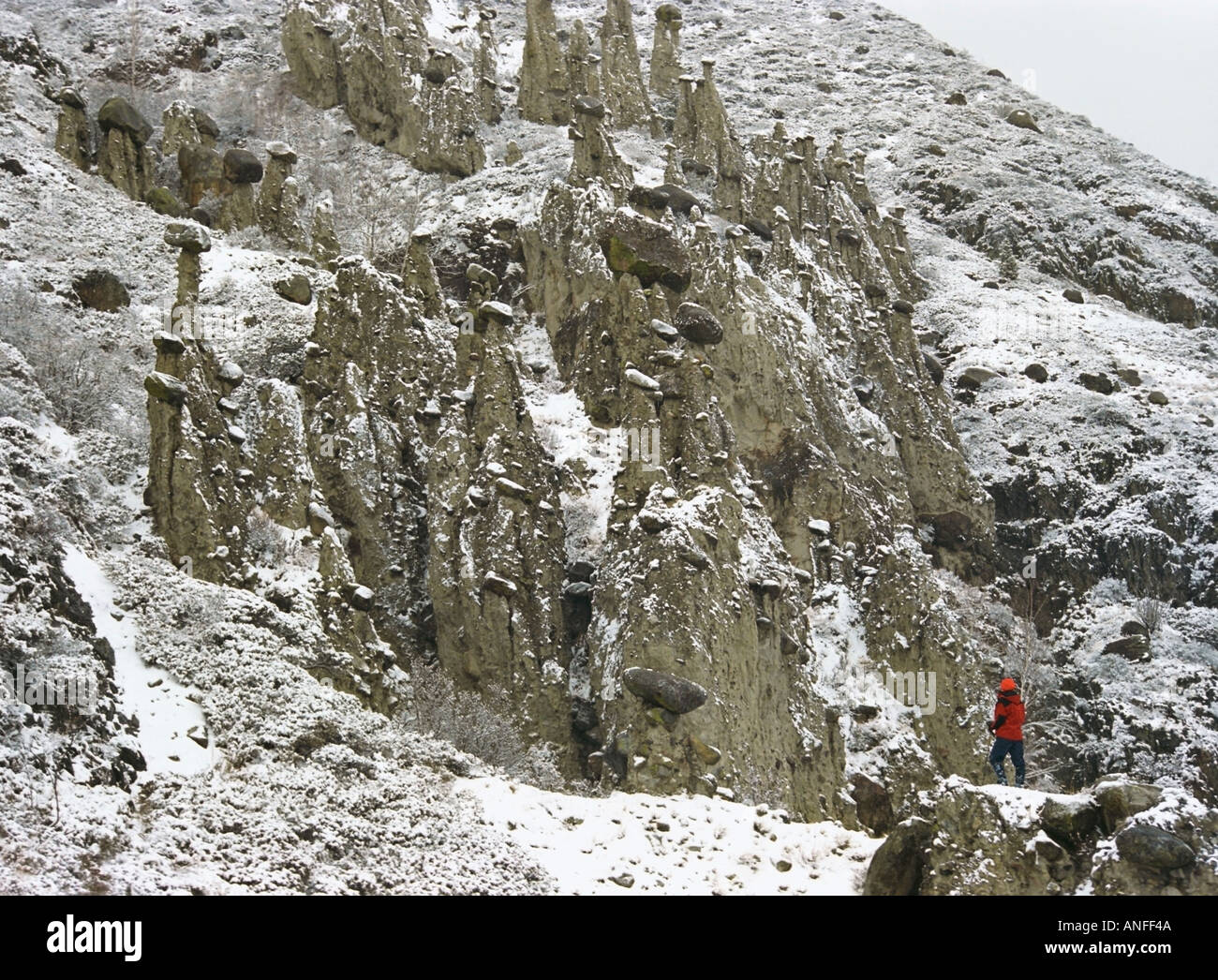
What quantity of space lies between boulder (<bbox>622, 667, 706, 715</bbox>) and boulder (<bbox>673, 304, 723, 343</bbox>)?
39.5 ft

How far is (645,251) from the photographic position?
114 feet

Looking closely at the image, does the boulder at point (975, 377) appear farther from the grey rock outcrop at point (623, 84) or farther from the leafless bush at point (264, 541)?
the leafless bush at point (264, 541)

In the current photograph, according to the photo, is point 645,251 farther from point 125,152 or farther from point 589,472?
point 125,152

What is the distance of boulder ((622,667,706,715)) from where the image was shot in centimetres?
2244

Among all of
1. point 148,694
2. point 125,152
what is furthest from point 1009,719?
point 125,152

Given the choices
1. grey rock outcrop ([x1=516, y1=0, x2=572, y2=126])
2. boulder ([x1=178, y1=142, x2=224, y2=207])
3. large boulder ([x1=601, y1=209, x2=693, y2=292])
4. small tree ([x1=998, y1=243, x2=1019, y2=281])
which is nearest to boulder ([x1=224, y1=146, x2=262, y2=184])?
boulder ([x1=178, y1=142, x2=224, y2=207])

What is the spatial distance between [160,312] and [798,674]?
18704 millimetres

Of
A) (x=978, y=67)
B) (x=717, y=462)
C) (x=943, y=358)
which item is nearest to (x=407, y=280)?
(x=717, y=462)

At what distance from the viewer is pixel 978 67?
7562 centimetres

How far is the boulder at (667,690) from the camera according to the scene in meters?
22.4

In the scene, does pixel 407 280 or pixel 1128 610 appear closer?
pixel 407 280

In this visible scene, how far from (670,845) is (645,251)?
21773 millimetres
